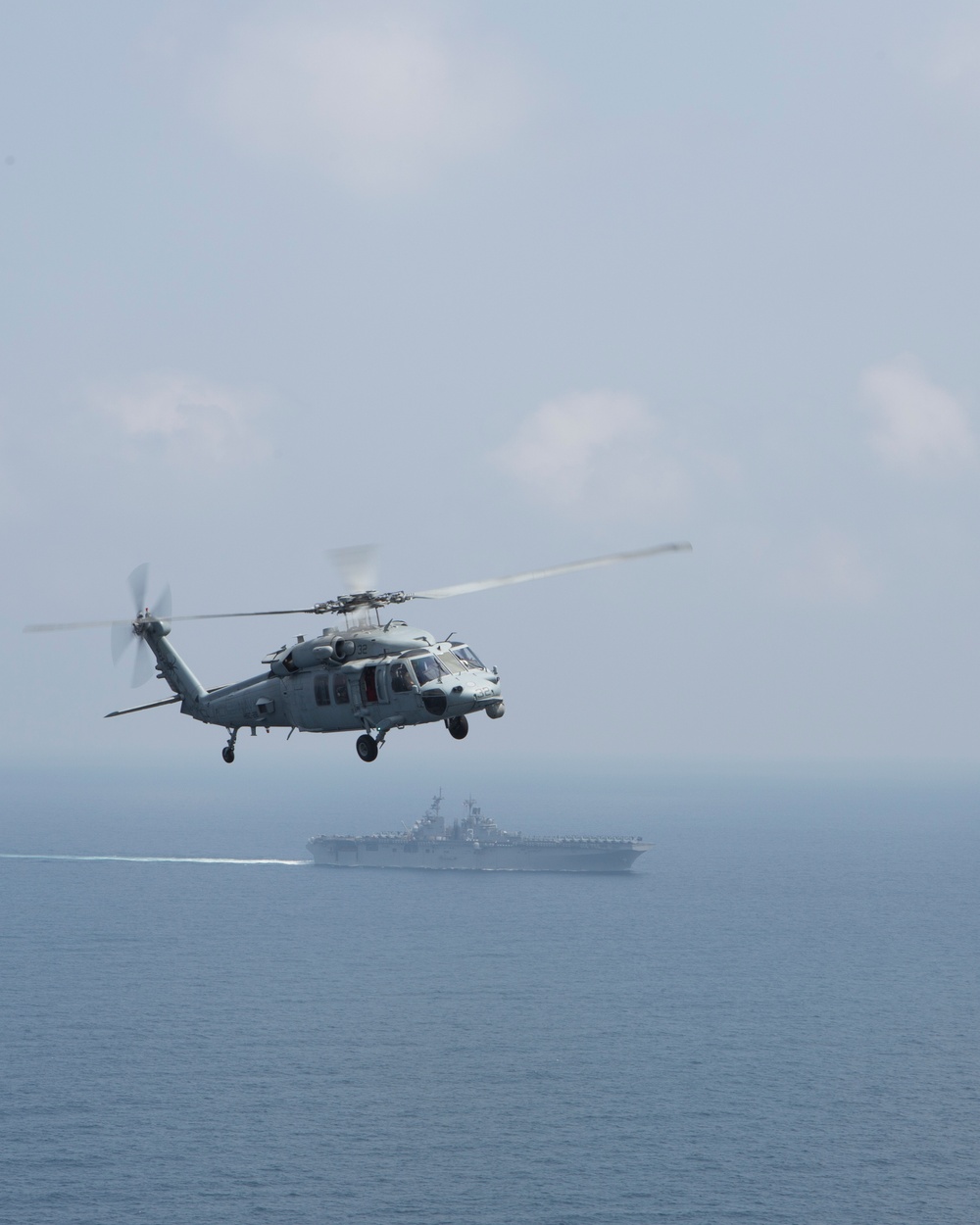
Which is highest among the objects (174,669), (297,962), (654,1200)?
(174,669)

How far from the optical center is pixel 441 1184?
76.9m

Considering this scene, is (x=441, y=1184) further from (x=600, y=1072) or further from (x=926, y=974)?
(x=926, y=974)

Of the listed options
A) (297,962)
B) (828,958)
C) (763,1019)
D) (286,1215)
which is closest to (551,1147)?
(286,1215)

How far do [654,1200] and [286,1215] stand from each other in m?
20.7

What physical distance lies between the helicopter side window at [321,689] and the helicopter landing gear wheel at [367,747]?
4.71 feet

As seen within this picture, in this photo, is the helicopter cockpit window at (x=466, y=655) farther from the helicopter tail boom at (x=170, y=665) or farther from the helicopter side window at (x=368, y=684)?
the helicopter tail boom at (x=170, y=665)

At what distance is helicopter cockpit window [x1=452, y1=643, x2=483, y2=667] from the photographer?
1102 inches

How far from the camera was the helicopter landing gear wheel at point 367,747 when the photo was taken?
27022 mm

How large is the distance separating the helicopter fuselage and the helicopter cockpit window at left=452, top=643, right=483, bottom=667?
26 millimetres

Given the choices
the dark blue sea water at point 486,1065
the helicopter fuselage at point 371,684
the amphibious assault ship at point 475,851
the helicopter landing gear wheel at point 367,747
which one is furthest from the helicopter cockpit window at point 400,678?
the amphibious assault ship at point 475,851

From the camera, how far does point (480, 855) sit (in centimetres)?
18450

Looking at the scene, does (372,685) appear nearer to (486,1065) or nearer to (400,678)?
(400,678)

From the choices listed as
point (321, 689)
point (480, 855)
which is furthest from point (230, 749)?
point (480, 855)

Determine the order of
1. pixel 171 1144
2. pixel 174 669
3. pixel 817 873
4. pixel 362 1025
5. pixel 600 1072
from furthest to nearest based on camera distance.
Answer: pixel 817 873, pixel 362 1025, pixel 600 1072, pixel 171 1144, pixel 174 669
